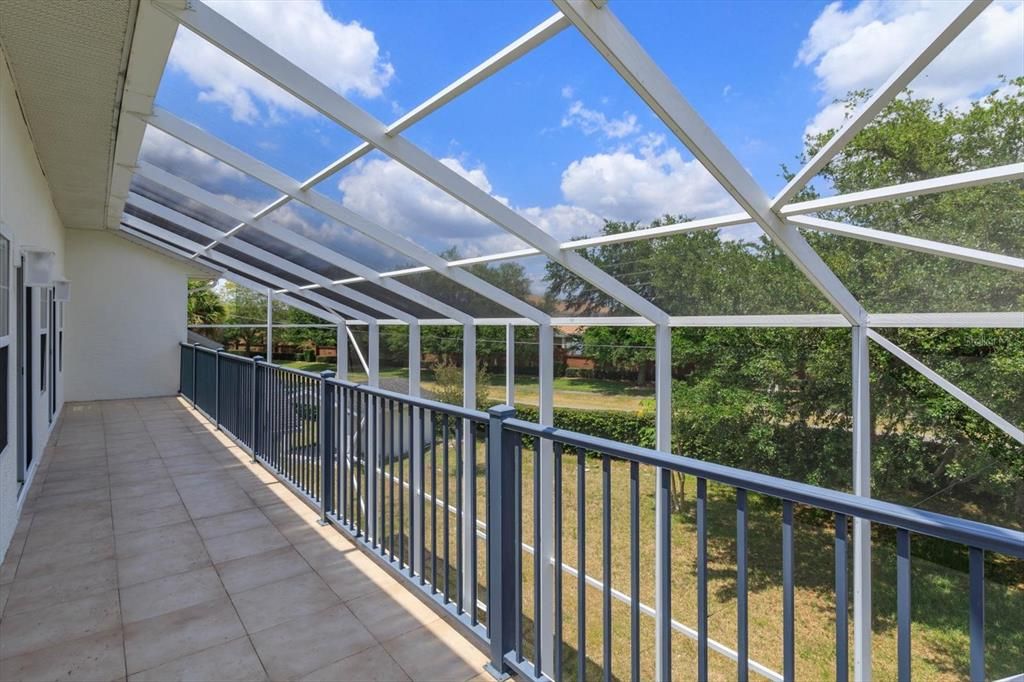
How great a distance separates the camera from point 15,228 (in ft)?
13.0

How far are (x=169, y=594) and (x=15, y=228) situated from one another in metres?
3.17

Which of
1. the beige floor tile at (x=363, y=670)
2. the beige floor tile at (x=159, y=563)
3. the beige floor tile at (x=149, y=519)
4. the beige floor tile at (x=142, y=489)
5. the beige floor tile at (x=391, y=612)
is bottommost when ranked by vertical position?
the beige floor tile at (x=363, y=670)

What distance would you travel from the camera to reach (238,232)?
6965 millimetres

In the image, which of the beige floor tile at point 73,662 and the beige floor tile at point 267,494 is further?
the beige floor tile at point 267,494

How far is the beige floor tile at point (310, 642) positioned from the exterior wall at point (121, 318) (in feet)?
32.6

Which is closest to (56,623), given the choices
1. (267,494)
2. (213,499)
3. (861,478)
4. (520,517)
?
(213,499)

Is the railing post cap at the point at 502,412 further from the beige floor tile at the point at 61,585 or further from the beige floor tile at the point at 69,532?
the beige floor tile at the point at 69,532

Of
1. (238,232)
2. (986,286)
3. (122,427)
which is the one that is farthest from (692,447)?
(122,427)

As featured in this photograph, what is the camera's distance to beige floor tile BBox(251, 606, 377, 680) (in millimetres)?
2197

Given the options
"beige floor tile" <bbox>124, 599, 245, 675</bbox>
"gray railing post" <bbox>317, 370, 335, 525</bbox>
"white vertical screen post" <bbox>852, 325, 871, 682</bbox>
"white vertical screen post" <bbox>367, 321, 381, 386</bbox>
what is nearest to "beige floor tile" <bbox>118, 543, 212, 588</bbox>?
"beige floor tile" <bbox>124, 599, 245, 675</bbox>

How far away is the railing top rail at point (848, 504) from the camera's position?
97cm

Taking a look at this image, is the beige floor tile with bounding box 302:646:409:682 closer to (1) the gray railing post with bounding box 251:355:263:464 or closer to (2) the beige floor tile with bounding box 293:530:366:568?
(2) the beige floor tile with bounding box 293:530:366:568

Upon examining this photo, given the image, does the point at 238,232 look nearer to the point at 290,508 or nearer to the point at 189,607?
the point at 290,508

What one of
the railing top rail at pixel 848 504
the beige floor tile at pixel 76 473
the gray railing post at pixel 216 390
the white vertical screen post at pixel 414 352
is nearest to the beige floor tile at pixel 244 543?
the beige floor tile at pixel 76 473
